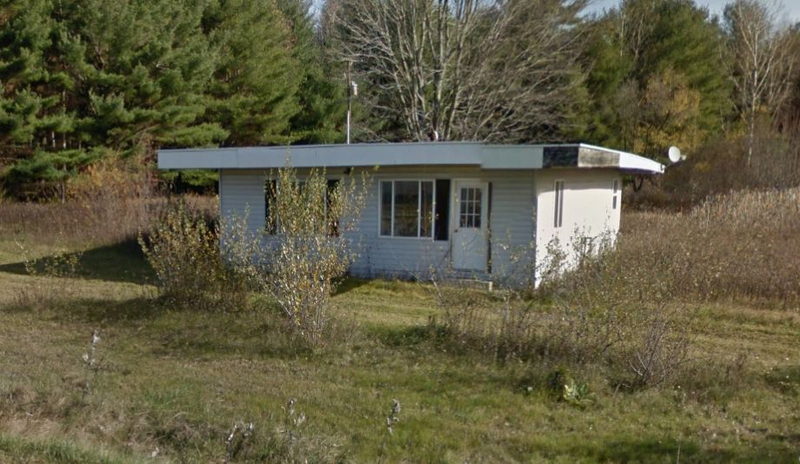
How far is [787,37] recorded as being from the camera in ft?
104

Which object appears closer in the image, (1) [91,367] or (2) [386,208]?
(1) [91,367]

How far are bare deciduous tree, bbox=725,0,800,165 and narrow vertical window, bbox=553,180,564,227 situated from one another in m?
21.2

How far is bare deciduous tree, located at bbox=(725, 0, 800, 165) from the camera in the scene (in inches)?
1203

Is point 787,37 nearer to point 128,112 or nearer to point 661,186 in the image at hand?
point 661,186

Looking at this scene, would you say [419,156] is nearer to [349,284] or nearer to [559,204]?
[349,284]

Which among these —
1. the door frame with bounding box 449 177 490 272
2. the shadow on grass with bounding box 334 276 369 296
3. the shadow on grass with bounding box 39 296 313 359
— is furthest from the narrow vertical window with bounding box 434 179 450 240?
the shadow on grass with bounding box 39 296 313 359

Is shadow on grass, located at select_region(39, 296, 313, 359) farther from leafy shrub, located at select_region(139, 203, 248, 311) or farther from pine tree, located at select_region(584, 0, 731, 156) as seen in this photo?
pine tree, located at select_region(584, 0, 731, 156)

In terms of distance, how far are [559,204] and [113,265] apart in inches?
405

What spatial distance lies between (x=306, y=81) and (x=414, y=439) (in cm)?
2616

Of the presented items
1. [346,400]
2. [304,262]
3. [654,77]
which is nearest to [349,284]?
[304,262]

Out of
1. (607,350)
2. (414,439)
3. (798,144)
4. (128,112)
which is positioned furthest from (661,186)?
(414,439)

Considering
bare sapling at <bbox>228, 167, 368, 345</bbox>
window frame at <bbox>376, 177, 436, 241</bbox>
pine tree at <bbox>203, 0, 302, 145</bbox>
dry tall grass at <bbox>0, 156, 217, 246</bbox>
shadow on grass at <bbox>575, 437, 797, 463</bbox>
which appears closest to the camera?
shadow on grass at <bbox>575, 437, 797, 463</bbox>

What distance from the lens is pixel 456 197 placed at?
41.3 feet

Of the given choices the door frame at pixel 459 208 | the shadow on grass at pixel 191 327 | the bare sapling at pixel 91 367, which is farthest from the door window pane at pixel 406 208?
the bare sapling at pixel 91 367
